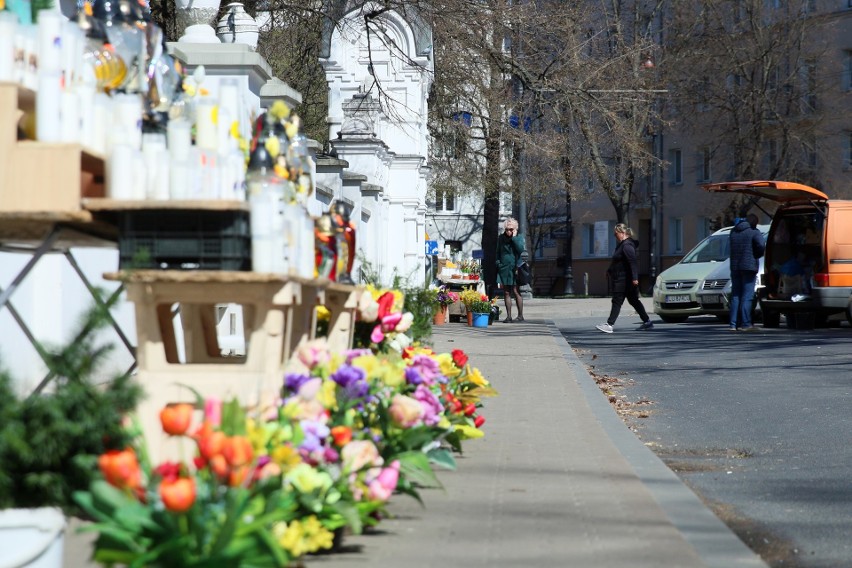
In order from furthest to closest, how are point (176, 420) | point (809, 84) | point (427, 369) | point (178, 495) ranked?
point (809, 84), point (427, 369), point (176, 420), point (178, 495)

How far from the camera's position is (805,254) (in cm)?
2438

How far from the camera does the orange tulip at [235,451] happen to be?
11.8ft

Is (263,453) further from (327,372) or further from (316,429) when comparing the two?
(327,372)

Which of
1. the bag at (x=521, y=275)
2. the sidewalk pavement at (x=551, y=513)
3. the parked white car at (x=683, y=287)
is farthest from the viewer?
the parked white car at (x=683, y=287)

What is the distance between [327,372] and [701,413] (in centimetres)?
644

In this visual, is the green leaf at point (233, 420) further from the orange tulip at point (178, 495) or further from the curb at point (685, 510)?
the curb at point (685, 510)

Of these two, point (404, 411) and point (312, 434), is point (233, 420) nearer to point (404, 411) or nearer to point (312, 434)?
point (312, 434)

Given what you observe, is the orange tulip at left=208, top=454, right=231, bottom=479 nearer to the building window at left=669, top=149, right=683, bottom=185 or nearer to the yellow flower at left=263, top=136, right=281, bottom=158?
the yellow flower at left=263, top=136, right=281, bottom=158

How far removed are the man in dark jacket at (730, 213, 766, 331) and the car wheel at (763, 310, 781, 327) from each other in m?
1.30

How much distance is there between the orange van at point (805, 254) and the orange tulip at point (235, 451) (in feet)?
66.2

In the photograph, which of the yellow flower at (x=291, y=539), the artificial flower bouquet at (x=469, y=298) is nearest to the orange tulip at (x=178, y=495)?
the yellow flower at (x=291, y=539)

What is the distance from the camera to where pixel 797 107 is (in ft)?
173

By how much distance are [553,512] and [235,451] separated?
2525 millimetres

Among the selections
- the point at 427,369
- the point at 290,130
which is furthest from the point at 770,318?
the point at 290,130
